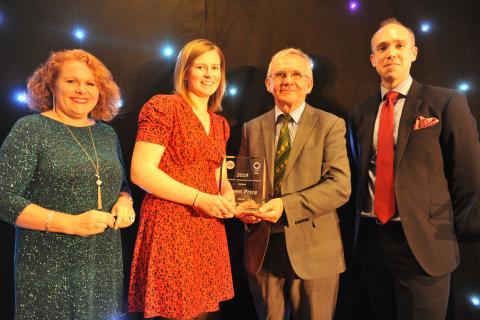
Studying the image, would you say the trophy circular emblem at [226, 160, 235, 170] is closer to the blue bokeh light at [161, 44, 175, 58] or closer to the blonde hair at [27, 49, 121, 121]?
the blonde hair at [27, 49, 121, 121]

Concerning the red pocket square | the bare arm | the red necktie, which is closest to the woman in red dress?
the bare arm

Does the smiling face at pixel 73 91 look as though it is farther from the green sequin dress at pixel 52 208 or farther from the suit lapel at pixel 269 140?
the suit lapel at pixel 269 140

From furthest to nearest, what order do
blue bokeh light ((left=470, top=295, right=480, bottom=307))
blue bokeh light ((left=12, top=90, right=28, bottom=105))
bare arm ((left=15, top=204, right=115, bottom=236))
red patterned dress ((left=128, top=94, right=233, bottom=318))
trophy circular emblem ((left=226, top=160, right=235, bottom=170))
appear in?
blue bokeh light ((left=470, top=295, right=480, bottom=307)), blue bokeh light ((left=12, top=90, right=28, bottom=105)), trophy circular emblem ((left=226, top=160, right=235, bottom=170)), red patterned dress ((left=128, top=94, right=233, bottom=318)), bare arm ((left=15, top=204, right=115, bottom=236))

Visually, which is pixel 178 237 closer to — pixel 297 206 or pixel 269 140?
pixel 297 206

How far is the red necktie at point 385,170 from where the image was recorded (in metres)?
1.95

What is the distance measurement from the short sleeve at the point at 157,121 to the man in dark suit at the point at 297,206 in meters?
0.54

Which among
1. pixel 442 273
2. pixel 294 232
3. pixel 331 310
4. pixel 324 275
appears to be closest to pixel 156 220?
pixel 294 232

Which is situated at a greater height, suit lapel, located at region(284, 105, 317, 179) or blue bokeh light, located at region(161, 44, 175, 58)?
blue bokeh light, located at region(161, 44, 175, 58)

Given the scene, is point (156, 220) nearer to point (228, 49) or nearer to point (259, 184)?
point (259, 184)

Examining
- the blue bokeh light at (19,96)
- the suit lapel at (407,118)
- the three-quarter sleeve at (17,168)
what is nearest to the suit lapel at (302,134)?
the suit lapel at (407,118)

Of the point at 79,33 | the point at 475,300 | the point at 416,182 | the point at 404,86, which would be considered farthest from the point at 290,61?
the point at 475,300

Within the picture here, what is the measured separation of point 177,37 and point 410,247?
1.79 m

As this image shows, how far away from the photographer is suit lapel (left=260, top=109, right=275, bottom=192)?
6.38 ft

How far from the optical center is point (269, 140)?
80.0 inches
